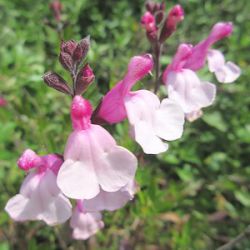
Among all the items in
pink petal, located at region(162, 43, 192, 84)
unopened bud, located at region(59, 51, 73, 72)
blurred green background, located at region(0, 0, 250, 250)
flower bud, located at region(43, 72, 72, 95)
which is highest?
unopened bud, located at region(59, 51, 73, 72)

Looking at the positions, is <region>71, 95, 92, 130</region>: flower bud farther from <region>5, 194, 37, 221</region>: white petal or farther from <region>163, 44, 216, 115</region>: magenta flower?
<region>163, 44, 216, 115</region>: magenta flower

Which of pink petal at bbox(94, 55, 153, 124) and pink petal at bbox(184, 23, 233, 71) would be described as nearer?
pink petal at bbox(94, 55, 153, 124)

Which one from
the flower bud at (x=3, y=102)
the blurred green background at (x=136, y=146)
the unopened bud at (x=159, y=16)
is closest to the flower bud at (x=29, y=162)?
the blurred green background at (x=136, y=146)

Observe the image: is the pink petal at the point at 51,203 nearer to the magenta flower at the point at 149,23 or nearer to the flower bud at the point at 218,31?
the magenta flower at the point at 149,23

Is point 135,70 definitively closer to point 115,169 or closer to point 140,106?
point 140,106

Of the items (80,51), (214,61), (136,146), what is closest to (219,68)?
(214,61)

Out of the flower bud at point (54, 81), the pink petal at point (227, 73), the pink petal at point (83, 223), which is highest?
the flower bud at point (54, 81)

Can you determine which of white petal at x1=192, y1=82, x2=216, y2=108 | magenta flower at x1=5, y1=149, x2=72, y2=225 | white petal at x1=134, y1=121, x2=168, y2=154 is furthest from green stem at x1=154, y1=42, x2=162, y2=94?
magenta flower at x1=5, y1=149, x2=72, y2=225
